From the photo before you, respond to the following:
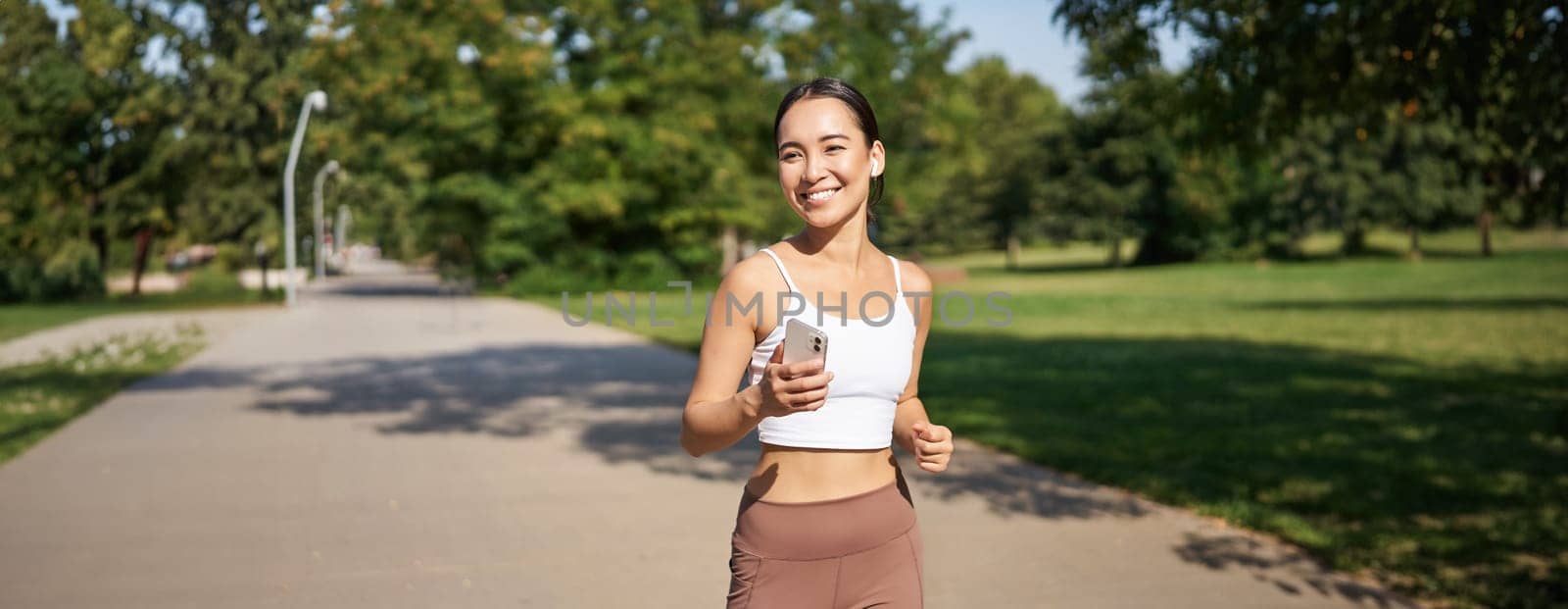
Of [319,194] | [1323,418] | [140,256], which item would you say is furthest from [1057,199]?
[1323,418]

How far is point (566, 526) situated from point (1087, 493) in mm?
3029

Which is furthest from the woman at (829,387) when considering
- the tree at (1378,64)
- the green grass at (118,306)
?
the green grass at (118,306)

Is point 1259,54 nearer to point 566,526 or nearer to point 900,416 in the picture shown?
point 566,526

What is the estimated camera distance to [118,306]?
3138 cm

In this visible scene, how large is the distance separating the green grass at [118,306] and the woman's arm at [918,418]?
2142 centimetres

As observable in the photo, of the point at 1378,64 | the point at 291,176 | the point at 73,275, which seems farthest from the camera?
the point at 73,275

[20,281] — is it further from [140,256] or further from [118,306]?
[140,256]

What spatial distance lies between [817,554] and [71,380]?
14032mm

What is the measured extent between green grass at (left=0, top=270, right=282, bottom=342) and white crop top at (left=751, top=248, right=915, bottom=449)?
2150 centimetres

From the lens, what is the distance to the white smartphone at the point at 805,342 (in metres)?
1.99

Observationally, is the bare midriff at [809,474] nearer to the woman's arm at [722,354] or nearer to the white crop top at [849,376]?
the white crop top at [849,376]

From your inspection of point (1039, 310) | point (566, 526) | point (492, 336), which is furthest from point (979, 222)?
point (566, 526)

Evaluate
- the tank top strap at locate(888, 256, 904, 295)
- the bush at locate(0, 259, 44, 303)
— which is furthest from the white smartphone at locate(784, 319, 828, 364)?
the bush at locate(0, 259, 44, 303)

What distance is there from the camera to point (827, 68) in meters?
40.6
